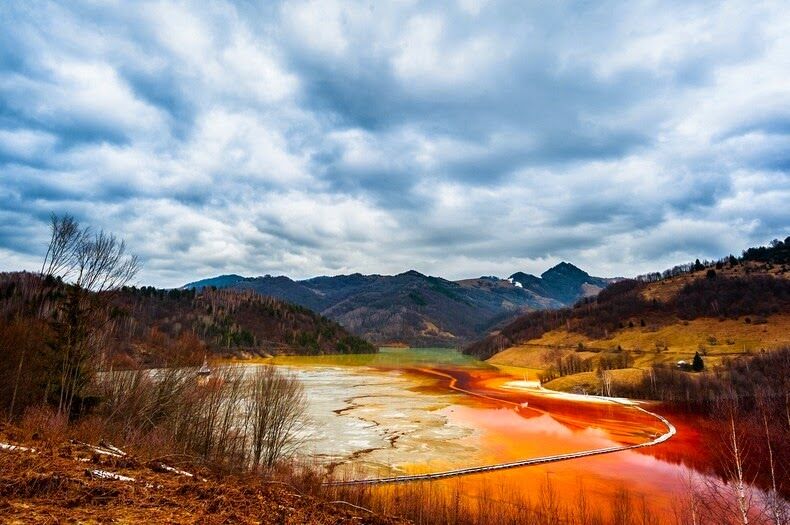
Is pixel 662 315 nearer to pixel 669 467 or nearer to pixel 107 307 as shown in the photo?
pixel 669 467

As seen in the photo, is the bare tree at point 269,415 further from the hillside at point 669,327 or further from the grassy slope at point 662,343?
the hillside at point 669,327

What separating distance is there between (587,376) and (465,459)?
2335 inches

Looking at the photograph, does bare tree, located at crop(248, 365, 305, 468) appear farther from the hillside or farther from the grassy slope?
the hillside

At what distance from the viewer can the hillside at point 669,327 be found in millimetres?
89938

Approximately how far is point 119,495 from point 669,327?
13996 centimetres

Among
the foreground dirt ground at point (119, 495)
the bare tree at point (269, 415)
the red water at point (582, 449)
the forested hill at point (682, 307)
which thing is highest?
the forested hill at point (682, 307)

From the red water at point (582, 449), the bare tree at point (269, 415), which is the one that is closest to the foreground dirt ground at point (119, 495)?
the bare tree at point (269, 415)

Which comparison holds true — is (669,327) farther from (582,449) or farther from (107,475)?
(107,475)

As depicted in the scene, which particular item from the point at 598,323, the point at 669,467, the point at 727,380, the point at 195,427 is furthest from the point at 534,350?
the point at 195,427

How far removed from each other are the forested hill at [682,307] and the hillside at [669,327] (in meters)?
0.25

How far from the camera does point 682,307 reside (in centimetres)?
13325

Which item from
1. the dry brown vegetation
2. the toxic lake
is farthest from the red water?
the dry brown vegetation

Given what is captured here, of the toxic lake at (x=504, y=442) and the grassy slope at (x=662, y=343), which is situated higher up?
the grassy slope at (x=662, y=343)

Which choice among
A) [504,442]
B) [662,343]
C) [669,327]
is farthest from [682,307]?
[504,442]
